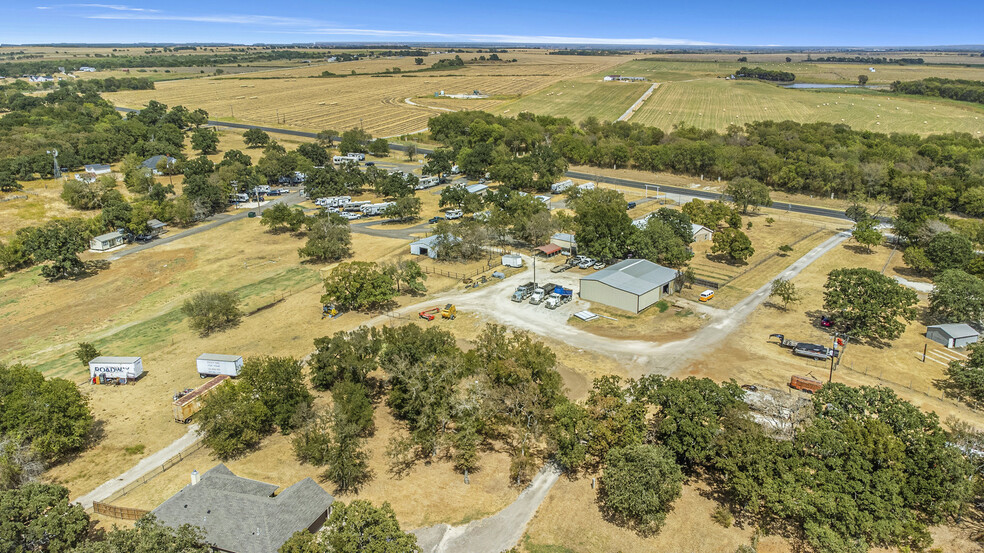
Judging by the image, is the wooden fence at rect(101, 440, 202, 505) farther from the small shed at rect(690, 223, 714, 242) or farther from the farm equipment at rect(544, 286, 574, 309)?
the small shed at rect(690, 223, 714, 242)

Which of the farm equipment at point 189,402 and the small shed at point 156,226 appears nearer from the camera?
the farm equipment at point 189,402

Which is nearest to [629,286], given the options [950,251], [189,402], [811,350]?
[811,350]

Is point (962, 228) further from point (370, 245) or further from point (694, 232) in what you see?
point (370, 245)

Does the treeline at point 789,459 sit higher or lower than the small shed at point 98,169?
lower

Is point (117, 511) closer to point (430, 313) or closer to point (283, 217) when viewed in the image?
point (430, 313)

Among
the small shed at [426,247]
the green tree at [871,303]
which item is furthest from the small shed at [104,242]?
the green tree at [871,303]

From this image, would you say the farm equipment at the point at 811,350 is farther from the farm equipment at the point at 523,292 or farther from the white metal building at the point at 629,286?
the farm equipment at the point at 523,292

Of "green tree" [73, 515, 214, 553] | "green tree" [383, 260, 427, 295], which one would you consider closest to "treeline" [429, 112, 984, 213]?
"green tree" [383, 260, 427, 295]
